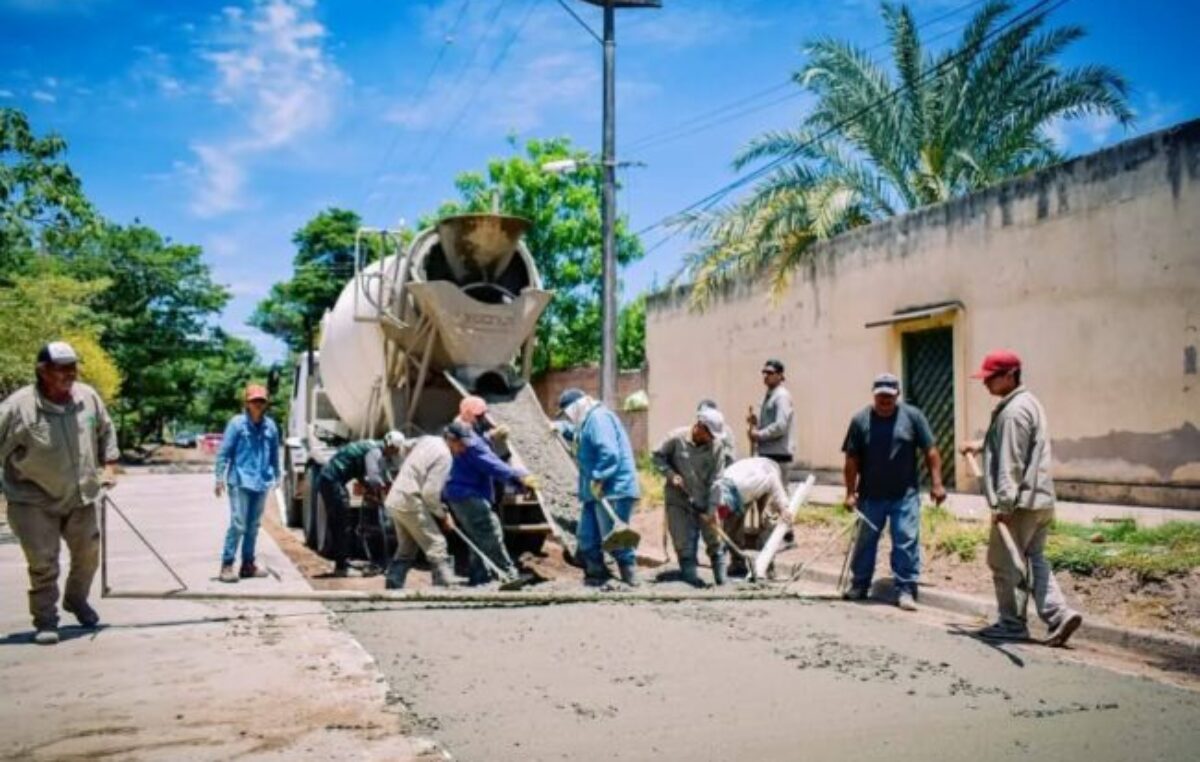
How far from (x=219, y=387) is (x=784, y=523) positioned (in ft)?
140

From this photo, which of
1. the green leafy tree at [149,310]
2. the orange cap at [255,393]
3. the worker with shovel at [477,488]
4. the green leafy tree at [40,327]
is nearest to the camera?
the worker with shovel at [477,488]

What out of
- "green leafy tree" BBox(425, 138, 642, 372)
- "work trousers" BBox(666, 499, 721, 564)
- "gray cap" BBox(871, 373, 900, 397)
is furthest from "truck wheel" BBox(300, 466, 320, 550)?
"green leafy tree" BBox(425, 138, 642, 372)

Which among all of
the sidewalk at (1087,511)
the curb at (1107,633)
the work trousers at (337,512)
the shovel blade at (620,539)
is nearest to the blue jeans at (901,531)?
the curb at (1107,633)

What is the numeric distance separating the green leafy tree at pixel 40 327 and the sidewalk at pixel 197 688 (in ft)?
39.8

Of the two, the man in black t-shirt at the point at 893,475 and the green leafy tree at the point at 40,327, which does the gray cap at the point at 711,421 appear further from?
the green leafy tree at the point at 40,327

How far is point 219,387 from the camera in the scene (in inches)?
1820

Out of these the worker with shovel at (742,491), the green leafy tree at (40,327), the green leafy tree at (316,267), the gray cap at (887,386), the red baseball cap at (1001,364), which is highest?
the green leafy tree at (316,267)

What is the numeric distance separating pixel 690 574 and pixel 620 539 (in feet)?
3.02

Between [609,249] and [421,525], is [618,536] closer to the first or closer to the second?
[421,525]

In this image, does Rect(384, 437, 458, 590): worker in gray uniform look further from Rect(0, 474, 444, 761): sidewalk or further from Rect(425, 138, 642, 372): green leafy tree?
Rect(425, 138, 642, 372): green leafy tree

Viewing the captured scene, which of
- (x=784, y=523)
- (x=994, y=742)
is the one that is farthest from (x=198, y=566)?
(x=994, y=742)

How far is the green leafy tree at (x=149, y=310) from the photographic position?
38719mm

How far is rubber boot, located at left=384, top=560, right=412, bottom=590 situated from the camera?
7.99 metres

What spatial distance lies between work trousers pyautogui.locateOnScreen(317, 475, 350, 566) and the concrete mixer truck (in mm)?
404
